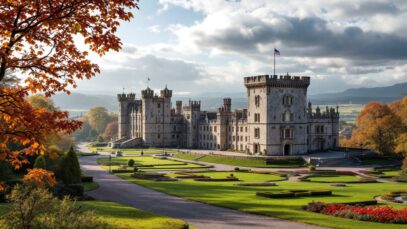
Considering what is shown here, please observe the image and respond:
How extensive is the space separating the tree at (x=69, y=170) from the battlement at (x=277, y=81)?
59011 millimetres

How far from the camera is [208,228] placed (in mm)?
28000

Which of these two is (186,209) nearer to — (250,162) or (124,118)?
(250,162)

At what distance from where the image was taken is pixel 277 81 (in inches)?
3967

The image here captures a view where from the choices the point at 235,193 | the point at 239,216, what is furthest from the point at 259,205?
the point at 235,193

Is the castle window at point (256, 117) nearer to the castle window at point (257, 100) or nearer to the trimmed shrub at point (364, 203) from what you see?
the castle window at point (257, 100)

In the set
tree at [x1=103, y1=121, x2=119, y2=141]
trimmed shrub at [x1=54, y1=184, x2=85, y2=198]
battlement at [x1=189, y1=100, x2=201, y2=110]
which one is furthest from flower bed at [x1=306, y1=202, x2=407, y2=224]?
tree at [x1=103, y1=121, x2=119, y2=141]

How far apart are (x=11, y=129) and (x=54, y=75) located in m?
2.39

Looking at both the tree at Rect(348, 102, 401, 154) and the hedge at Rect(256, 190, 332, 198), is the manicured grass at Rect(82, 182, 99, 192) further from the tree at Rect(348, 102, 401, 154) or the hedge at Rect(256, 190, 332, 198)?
the tree at Rect(348, 102, 401, 154)

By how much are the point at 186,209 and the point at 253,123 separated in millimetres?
69642

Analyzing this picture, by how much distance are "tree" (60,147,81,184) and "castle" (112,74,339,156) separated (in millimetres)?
57294

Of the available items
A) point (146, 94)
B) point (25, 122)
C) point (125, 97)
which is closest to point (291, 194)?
point (25, 122)

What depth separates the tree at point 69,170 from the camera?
4772 cm

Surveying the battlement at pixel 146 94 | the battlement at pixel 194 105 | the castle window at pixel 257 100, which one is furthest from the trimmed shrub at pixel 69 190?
the battlement at pixel 146 94

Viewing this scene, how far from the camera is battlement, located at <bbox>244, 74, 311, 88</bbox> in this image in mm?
100375
